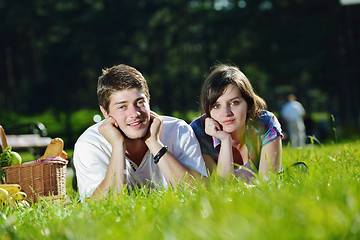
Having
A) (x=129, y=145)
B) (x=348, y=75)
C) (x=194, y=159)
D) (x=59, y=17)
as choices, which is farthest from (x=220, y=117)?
(x=59, y=17)

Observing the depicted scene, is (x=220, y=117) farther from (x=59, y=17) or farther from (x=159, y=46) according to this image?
(x=159, y=46)

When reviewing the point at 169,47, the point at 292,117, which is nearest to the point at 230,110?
the point at 292,117

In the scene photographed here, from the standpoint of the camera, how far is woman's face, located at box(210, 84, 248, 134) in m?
4.43

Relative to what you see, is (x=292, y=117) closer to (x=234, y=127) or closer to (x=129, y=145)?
(x=234, y=127)

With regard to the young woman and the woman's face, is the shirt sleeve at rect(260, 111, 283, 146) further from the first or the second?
the woman's face

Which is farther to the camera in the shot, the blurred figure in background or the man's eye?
the blurred figure in background

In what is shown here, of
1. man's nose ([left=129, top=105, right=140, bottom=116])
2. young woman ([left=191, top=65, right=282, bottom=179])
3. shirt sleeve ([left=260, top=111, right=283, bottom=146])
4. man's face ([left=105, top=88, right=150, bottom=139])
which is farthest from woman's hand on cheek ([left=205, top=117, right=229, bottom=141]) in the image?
man's nose ([left=129, top=105, right=140, bottom=116])

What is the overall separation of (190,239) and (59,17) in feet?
111

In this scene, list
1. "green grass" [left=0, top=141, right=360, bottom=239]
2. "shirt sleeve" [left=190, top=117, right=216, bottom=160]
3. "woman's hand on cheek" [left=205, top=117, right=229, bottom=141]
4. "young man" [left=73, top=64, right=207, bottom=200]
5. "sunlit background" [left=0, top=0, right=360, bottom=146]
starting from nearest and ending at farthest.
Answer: "green grass" [left=0, top=141, right=360, bottom=239] < "young man" [left=73, top=64, right=207, bottom=200] < "woman's hand on cheek" [left=205, top=117, right=229, bottom=141] < "shirt sleeve" [left=190, top=117, right=216, bottom=160] < "sunlit background" [left=0, top=0, right=360, bottom=146]

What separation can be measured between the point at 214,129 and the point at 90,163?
47.4 inches

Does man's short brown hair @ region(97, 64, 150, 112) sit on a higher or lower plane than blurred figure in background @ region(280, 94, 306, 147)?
higher

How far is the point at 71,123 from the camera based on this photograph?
70.4 ft

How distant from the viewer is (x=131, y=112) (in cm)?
394

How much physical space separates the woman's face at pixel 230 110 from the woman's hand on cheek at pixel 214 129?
6 centimetres
